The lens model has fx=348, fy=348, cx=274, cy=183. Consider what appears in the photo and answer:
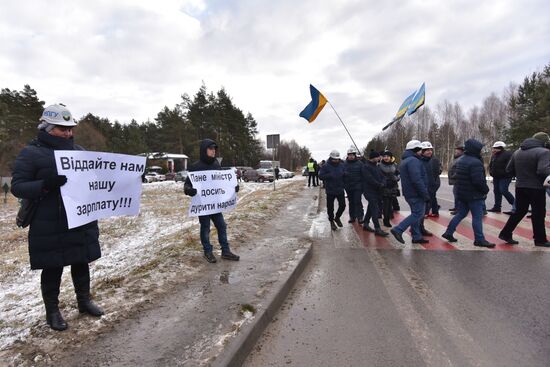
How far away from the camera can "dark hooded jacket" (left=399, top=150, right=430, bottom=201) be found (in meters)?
6.37

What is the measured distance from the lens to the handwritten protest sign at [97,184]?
10.6 ft

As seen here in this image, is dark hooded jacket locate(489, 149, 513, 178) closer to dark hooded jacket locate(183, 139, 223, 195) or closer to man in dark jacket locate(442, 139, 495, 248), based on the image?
man in dark jacket locate(442, 139, 495, 248)

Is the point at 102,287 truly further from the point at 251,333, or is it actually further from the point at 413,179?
the point at 413,179

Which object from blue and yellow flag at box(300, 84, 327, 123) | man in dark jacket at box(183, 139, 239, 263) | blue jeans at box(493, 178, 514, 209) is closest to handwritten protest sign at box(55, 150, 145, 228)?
man in dark jacket at box(183, 139, 239, 263)

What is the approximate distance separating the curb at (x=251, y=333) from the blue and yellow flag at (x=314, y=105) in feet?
24.2

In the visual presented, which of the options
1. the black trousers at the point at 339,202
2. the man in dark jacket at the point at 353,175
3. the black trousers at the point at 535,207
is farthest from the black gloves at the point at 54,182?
the black trousers at the point at 535,207

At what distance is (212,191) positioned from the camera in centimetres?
550

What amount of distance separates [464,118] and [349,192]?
67.5m

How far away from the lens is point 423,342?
315 centimetres

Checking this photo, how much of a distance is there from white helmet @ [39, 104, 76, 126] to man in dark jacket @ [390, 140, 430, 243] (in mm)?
5412

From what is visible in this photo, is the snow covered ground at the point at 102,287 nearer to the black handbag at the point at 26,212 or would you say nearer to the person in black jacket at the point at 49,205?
the person in black jacket at the point at 49,205

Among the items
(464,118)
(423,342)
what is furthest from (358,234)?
(464,118)

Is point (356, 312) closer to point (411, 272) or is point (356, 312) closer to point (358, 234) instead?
point (411, 272)

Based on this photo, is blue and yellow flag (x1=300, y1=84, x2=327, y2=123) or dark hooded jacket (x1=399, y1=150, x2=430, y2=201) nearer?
dark hooded jacket (x1=399, y1=150, x2=430, y2=201)
